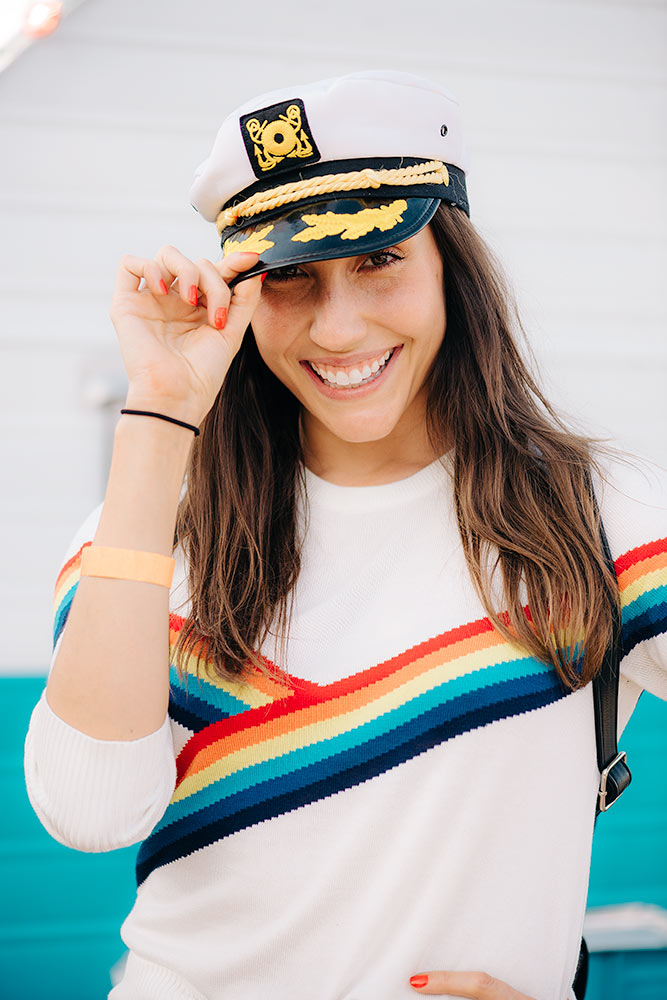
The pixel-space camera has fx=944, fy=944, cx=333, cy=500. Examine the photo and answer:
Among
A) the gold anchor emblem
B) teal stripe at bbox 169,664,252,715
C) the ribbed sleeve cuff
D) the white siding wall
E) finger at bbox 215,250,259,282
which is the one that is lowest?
the ribbed sleeve cuff

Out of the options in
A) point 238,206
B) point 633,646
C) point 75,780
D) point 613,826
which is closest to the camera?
point 75,780

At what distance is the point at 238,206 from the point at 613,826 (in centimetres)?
234

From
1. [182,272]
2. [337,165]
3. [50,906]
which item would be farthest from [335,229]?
[50,906]

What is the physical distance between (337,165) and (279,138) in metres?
0.10

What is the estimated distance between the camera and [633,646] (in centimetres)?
140

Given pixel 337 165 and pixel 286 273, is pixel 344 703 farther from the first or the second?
pixel 337 165

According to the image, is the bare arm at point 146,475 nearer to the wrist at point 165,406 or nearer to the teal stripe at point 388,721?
the wrist at point 165,406

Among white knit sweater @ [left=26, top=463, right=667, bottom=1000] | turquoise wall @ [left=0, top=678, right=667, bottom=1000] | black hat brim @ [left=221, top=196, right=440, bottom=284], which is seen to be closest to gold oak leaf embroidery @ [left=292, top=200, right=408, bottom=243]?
black hat brim @ [left=221, top=196, right=440, bottom=284]

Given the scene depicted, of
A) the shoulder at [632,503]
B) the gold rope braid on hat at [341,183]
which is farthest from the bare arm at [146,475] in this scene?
the shoulder at [632,503]

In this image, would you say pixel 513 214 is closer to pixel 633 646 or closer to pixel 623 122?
pixel 623 122

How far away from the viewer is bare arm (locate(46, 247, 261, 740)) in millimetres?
1300

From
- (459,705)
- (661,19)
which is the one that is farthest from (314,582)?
(661,19)

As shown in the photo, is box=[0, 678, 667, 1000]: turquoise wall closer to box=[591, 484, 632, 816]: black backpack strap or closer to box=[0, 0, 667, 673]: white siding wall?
box=[0, 0, 667, 673]: white siding wall

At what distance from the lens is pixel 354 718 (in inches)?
54.9
